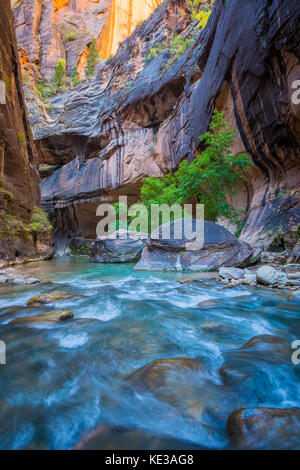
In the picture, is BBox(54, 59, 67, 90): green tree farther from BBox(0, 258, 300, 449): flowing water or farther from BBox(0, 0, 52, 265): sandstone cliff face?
BBox(0, 258, 300, 449): flowing water

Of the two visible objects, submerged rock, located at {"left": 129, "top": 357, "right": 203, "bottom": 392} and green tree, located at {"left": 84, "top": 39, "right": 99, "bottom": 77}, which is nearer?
submerged rock, located at {"left": 129, "top": 357, "right": 203, "bottom": 392}

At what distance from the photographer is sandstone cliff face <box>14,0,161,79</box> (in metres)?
30.0

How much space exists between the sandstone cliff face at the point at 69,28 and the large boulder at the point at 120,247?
97.2ft

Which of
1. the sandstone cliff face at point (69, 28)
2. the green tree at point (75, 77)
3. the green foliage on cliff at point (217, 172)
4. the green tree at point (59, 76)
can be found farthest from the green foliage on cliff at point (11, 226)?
the sandstone cliff face at point (69, 28)

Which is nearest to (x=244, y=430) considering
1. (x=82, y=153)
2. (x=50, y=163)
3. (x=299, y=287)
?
(x=299, y=287)

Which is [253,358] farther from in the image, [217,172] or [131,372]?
[217,172]

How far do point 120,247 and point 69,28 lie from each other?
146 ft

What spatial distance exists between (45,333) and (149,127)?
18.2 meters

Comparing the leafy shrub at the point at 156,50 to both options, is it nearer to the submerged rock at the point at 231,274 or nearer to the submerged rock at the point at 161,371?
the submerged rock at the point at 231,274

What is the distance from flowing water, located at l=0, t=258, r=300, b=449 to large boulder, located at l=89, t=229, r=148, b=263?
23.3ft

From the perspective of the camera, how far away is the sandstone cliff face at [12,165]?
836 cm

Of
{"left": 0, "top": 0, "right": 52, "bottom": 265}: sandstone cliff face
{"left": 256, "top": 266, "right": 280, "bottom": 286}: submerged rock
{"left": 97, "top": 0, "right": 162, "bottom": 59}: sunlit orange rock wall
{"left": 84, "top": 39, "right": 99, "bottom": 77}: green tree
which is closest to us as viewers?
{"left": 256, "top": 266, "right": 280, "bottom": 286}: submerged rock

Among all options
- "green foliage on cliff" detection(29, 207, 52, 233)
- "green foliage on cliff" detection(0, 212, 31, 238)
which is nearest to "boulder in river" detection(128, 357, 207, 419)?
"green foliage on cliff" detection(0, 212, 31, 238)

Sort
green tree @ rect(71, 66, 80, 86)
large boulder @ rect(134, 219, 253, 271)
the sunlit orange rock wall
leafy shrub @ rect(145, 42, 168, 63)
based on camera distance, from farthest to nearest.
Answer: the sunlit orange rock wall < green tree @ rect(71, 66, 80, 86) < leafy shrub @ rect(145, 42, 168, 63) < large boulder @ rect(134, 219, 253, 271)
